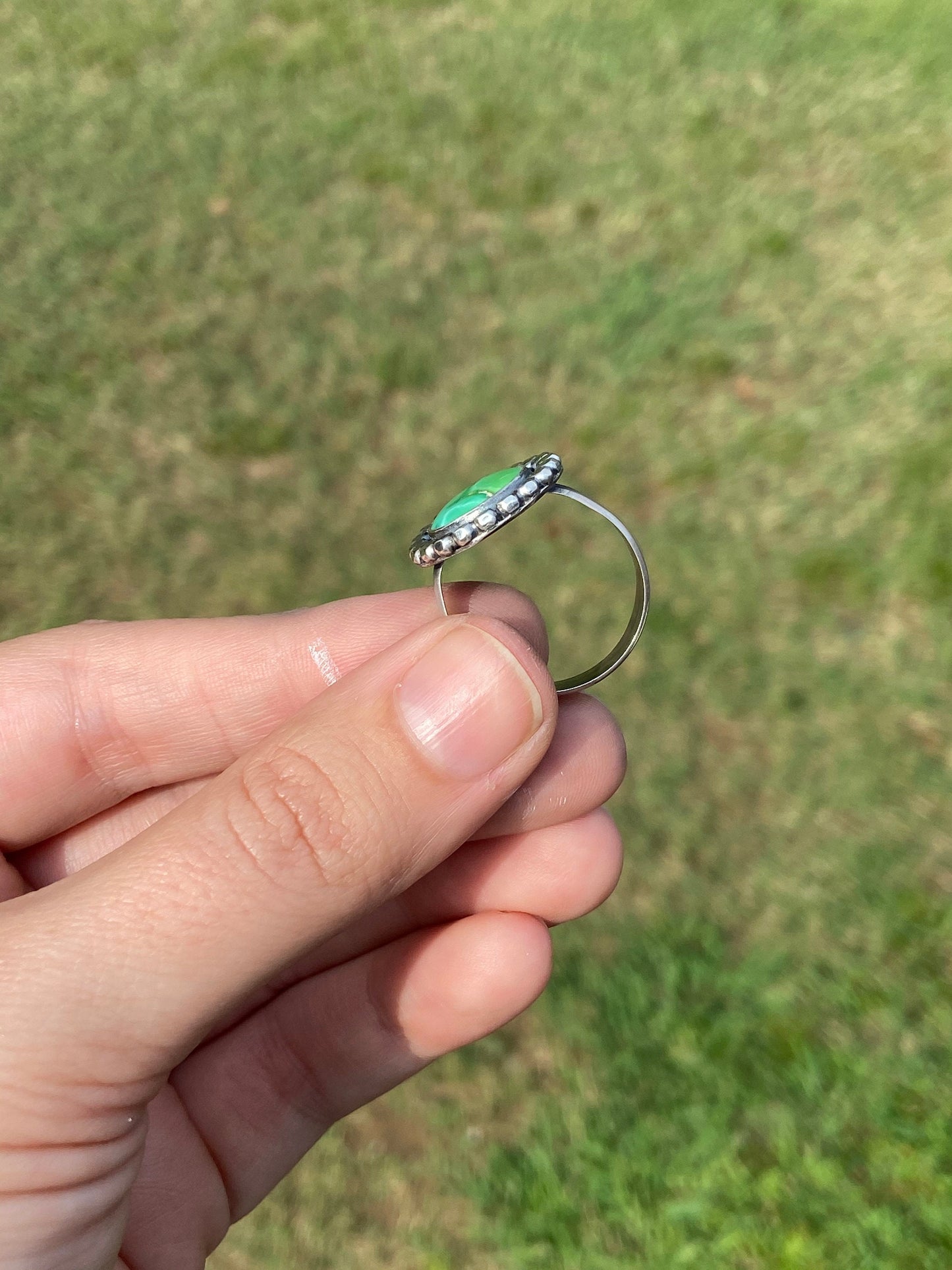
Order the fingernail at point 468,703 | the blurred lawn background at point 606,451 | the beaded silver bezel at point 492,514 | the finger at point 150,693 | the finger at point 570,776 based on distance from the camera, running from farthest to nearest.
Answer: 1. the blurred lawn background at point 606,451
2. the finger at point 150,693
3. the finger at point 570,776
4. the beaded silver bezel at point 492,514
5. the fingernail at point 468,703

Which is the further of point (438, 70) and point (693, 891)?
point (438, 70)

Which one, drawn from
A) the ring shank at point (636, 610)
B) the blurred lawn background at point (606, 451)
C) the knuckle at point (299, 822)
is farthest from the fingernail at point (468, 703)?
the blurred lawn background at point (606, 451)

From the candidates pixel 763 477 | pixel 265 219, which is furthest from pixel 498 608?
pixel 265 219

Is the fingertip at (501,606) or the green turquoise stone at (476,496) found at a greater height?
the green turquoise stone at (476,496)

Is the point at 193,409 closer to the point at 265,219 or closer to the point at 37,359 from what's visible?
the point at 37,359

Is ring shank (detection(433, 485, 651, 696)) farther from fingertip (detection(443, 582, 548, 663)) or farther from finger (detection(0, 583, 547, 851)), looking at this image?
finger (detection(0, 583, 547, 851))

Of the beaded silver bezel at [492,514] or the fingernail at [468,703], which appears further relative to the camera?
the beaded silver bezel at [492,514]

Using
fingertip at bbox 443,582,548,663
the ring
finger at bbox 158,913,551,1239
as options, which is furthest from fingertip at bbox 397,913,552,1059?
the ring

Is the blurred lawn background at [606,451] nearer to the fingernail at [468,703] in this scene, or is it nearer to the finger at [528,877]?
the finger at [528,877]
